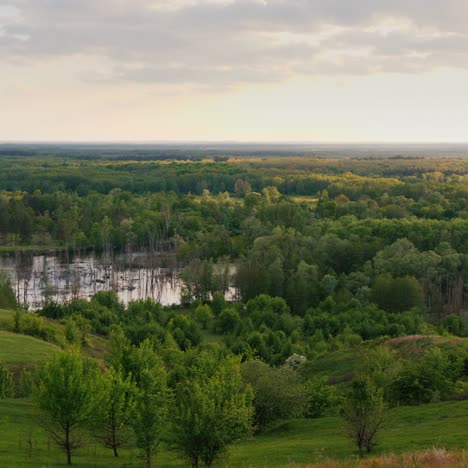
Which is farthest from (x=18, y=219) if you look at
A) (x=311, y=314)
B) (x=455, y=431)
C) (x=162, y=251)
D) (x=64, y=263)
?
(x=455, y=431)

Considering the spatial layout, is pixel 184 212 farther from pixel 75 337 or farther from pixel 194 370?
pixel 194 370

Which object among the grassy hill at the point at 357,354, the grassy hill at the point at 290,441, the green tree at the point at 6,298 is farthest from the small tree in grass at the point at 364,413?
the green tree at the point at 6,298

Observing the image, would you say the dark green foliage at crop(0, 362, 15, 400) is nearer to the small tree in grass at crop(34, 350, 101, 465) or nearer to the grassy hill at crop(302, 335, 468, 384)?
the small tree in grass at crop(34, 350, 101, 465)

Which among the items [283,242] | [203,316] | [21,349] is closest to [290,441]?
[21,349]

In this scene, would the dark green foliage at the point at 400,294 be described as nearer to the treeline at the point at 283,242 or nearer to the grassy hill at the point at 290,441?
the treeline at the point at 283,242

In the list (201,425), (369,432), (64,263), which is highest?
(201,425)
